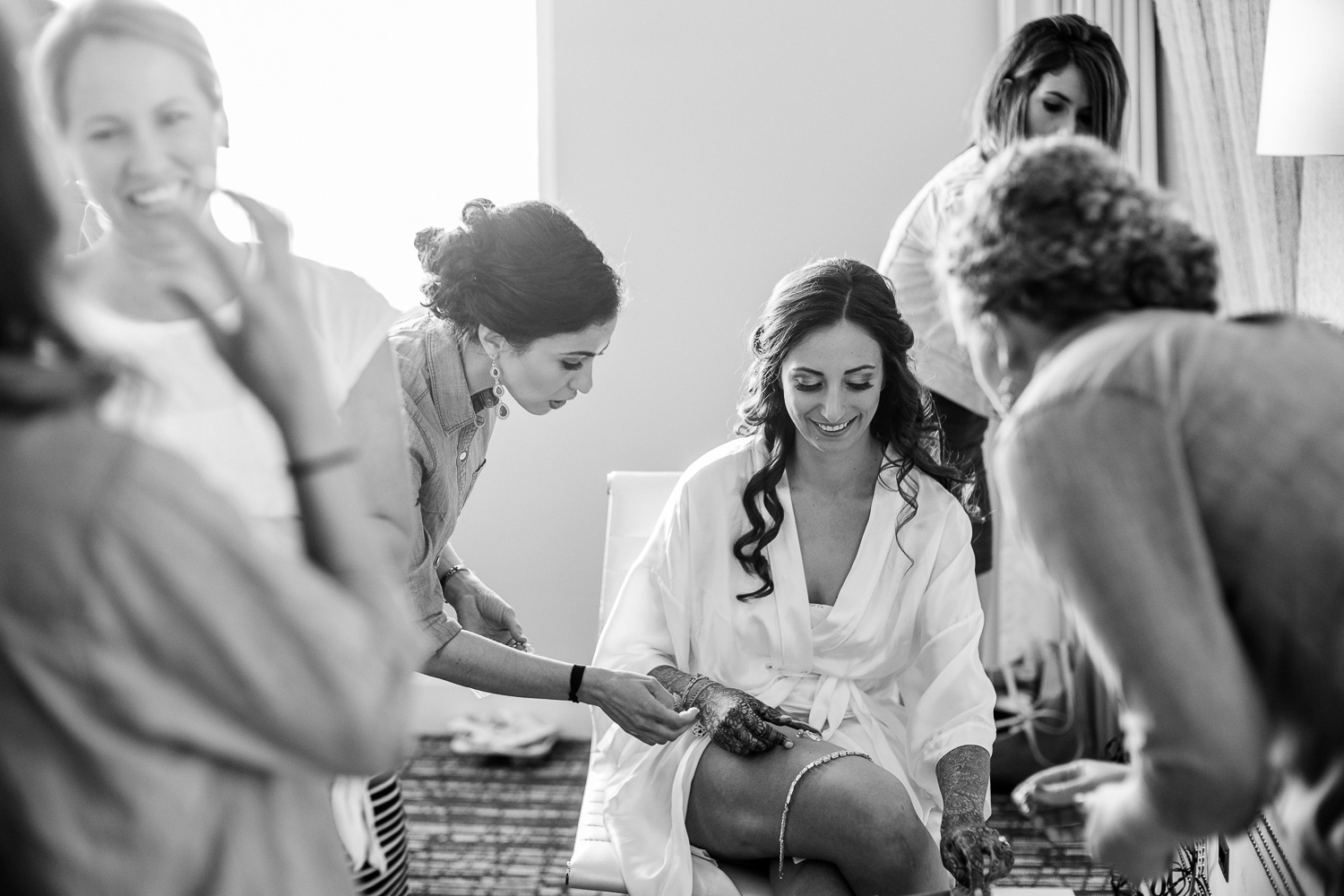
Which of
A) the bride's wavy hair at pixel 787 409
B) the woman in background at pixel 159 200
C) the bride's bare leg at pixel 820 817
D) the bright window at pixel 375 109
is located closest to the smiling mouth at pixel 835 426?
the bride's wavy hair at pixel 787 409

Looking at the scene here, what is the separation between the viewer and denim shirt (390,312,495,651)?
182cm

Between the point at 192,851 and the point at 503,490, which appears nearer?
the point at 192,851

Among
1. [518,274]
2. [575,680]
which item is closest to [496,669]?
[575,680]

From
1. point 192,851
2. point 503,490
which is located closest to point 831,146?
point 503,490

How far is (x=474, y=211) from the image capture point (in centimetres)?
191

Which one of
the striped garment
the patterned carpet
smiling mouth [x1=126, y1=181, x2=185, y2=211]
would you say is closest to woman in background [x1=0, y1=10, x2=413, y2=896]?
smiling mouth [x1=126, y1=181, x2=185, y2=211]

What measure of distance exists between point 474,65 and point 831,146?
3.60 feet

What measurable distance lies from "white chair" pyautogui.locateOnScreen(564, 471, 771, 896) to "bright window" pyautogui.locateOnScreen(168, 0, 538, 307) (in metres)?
1.30

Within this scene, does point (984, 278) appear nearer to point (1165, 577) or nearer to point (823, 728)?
→ point (1165, 577)

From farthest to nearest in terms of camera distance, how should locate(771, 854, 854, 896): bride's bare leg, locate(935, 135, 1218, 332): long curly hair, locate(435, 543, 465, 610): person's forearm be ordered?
locate(435, 543, 465, 610): person's forearm < locate(771, 854, 854, 896): bride's bare leg < locate(935, 135, 1218, 332): long curly hair

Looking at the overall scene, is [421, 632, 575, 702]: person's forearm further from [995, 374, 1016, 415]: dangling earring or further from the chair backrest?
[995, 374, 1016, 415]: dangling earring

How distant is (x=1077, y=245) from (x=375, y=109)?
305cm

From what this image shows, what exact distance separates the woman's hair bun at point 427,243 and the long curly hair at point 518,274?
0.01 m

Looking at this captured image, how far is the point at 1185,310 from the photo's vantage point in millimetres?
979
